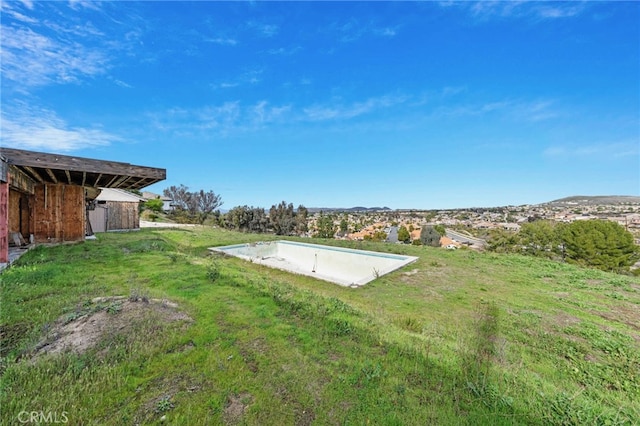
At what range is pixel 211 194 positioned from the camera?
31.3 metres

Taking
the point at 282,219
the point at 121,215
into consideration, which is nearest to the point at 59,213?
the point at 121,215

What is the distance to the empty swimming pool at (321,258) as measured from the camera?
8.62 m

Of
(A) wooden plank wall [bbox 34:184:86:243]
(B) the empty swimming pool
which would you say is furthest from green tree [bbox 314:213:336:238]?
(A) wooden plank wall [bbox 34:184:86:243]

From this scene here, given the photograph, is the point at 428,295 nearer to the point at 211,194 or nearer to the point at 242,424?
the point at 242,424

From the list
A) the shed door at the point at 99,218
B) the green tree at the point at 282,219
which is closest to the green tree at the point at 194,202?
the green tree at the point at 282,219

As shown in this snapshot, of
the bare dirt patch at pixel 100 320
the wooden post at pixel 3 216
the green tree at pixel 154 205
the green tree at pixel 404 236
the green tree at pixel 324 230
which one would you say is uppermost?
the green tree at pixel 154 205

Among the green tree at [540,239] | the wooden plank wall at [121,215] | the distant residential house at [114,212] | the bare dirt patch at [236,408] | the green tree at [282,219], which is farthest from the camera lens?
the green tree at [282,219]

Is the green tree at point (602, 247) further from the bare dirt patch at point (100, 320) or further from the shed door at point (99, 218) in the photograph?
the shed door at point (99, 218)

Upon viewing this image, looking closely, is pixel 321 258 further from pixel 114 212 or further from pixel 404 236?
pixel 404 236

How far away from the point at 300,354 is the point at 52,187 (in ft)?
36.9

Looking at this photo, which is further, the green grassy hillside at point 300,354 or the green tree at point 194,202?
the green tree at point 194,202

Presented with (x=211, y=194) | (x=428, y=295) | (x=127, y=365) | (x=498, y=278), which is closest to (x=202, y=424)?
(x=127, y=365)

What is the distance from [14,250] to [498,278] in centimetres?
1329

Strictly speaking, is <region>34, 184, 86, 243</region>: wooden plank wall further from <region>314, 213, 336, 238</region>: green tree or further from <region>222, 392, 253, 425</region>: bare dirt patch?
<region>314, 213, 336, 238</region>: green tree
